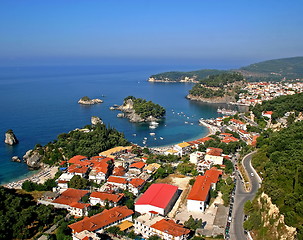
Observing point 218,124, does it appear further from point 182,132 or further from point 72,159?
point 72,159

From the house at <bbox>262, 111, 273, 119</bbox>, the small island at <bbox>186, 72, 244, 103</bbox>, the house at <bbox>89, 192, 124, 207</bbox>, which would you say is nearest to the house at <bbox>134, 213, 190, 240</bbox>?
the house at <bbox>89, 192, 124, 207</bbox>

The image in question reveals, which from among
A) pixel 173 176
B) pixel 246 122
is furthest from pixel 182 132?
pixel 173 176

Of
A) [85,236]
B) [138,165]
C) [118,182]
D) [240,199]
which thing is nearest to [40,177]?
[118,182]

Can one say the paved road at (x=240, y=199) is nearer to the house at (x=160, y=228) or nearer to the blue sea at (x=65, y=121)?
the house at (x=160, y=228)

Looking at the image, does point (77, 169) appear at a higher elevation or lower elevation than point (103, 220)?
higher

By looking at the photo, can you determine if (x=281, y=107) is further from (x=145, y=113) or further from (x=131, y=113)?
(x=131, y=113)

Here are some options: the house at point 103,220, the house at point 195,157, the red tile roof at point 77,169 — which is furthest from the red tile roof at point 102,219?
the house at point 195,157
